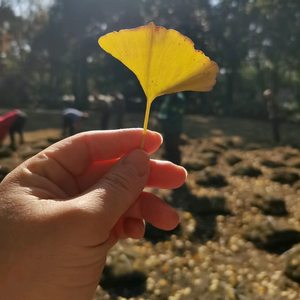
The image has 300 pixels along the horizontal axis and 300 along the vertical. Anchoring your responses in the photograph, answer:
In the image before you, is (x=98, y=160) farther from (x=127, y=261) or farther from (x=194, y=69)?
(x=127, y=261)

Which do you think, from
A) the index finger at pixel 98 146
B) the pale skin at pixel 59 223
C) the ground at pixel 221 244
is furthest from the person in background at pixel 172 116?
the pale skin at pixel 59 223

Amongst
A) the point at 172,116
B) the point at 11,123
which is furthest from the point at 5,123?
the point at 172,116

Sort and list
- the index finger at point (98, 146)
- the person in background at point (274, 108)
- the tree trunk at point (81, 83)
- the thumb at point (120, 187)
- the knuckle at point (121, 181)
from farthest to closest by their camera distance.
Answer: the tree trunk at point (81, 83), the person in background at point (274, 108), the index finger at point (98, 146), the knuckle at point (121, 181), the thumb at point (120, 187)

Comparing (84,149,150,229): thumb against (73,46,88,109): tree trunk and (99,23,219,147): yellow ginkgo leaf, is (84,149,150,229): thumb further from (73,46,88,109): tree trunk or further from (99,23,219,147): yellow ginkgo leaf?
(73,46,88,109): tree trunk

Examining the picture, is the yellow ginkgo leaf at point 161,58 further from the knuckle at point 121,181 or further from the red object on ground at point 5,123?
the red object on ground at point 5,123

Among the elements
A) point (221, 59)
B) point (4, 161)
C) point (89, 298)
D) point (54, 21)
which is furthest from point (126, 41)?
point (54, 21)

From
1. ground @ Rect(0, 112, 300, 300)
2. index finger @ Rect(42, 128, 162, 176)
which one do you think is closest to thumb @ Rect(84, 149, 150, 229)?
index finger @ Rect(42, 128, 162, 176)

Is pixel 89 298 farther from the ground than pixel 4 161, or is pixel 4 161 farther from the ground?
pixel 89 298

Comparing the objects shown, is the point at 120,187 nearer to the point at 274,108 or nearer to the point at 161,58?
the point at 161,58
